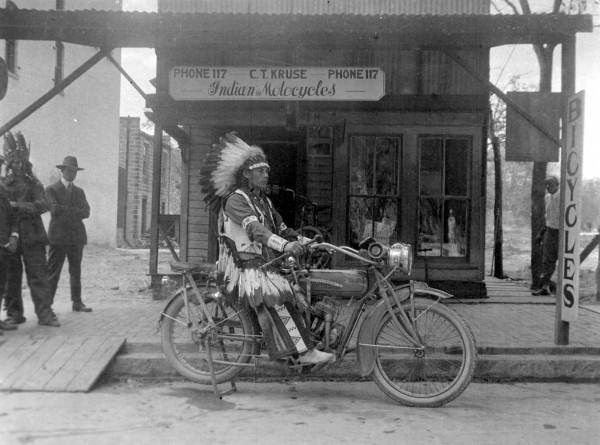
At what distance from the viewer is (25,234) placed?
6.40 metres

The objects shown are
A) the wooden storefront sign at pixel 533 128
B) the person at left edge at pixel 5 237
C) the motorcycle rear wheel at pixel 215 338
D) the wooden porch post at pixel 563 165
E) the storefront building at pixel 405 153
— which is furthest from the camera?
the storefront building at pixel 405 153

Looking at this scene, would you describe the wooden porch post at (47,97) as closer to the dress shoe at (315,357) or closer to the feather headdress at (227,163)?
the feather headdress at (227,163)

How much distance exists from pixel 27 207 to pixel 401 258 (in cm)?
397

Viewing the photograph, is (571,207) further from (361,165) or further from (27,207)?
(27,207)

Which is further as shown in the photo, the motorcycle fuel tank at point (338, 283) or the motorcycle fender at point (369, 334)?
the motorcycle fuel tank at point (338, 283)

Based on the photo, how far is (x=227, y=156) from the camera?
189 inches

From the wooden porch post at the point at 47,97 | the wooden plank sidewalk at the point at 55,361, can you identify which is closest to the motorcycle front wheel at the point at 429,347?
the wooden plank sidewalk at the point at 55,361

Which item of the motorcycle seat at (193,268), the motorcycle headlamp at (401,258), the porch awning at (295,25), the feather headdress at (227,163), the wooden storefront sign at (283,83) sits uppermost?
the porch awning at (295,25)

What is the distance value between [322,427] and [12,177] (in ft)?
14.2

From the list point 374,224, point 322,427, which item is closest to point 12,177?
point 322,427

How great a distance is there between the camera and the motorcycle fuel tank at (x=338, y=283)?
468cm

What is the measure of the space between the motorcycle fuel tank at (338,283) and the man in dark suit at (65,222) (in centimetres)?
376

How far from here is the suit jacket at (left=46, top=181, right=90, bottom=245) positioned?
7219 millimetres

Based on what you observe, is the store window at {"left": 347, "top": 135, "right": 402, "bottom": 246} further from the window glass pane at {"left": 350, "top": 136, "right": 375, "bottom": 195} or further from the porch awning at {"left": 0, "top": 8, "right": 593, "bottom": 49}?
the porch awning at {"left": 0, "top": 8, "right": 593, "bottom": 49}
